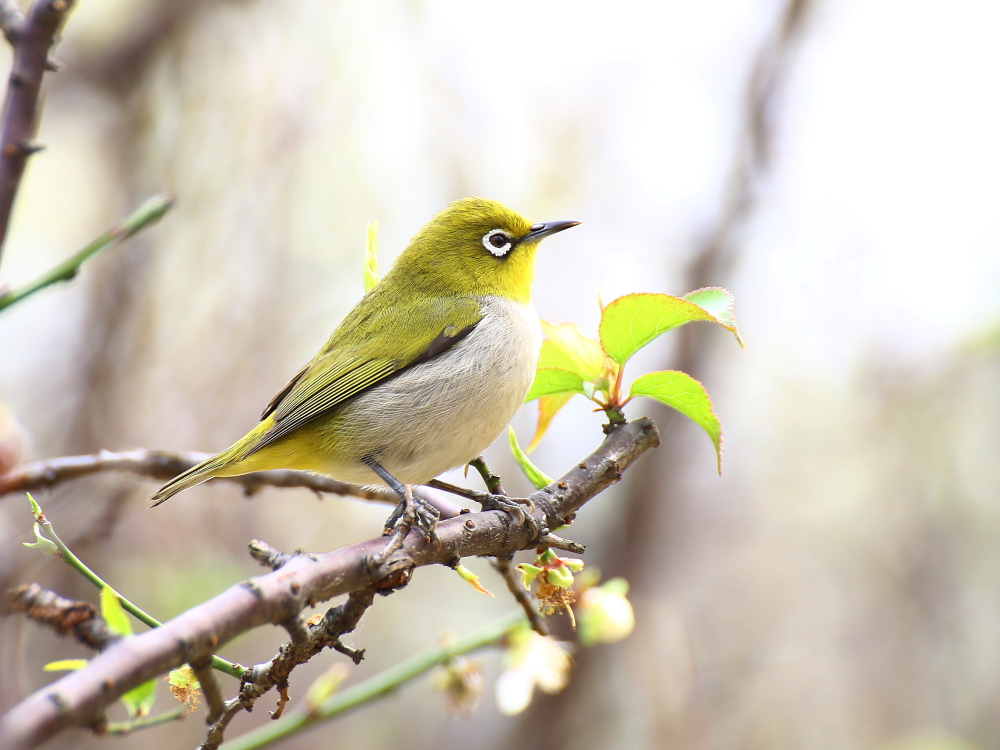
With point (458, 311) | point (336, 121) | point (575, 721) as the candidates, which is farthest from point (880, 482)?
point (336, 121)

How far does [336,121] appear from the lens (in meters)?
7.90

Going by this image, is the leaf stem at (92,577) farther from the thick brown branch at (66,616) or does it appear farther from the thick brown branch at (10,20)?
the thick brown branch at (10,20)

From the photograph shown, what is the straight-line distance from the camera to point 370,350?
11.3 feet

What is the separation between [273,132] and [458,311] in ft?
16.1

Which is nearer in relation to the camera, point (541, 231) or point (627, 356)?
point (627, 356)

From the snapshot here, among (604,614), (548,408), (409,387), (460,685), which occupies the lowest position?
(460,685)

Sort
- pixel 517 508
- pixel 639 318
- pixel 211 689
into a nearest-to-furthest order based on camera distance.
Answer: pixel 211 689, pixel 517 508, pixel 639 318

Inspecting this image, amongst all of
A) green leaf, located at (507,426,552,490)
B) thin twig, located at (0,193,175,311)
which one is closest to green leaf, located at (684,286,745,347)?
green leaf, located at (507,426,552,490)

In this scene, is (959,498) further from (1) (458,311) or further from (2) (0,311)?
(2) (0,311)

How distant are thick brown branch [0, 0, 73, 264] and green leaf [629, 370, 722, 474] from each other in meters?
1.59

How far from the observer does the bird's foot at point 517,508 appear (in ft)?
6.73

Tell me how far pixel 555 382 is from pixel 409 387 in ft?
2.92

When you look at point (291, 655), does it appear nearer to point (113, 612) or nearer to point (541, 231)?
point (113, 612)

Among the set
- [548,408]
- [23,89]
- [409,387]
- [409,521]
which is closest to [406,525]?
[409,521]
